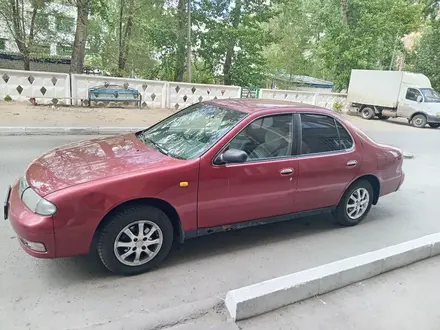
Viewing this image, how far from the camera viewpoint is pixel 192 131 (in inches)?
159

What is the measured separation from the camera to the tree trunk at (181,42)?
19.3m

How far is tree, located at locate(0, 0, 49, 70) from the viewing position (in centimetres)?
1567

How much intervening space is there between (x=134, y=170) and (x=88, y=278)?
1.05 m

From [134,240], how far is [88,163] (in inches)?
33.0

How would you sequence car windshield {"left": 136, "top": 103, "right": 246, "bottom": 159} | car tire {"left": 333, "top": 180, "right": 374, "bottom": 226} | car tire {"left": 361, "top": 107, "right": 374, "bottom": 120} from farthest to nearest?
car tire {"left": 361, "top": 107, "right": 374, "bottom": 120} → car tire {"left": 333, "top": 180, "right": 374, "bottom": 226} → car windshield {"left": 136, "top": 103, "right": 246, "bottom": 159}

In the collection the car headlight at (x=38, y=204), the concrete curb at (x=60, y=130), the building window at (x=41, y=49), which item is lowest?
the concrete curb at (x=60, y=130)

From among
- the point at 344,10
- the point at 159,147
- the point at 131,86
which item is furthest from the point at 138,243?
the point at 344,10

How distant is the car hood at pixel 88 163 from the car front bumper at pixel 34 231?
20 centimetres

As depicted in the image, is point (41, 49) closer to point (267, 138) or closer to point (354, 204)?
point (267, 138)

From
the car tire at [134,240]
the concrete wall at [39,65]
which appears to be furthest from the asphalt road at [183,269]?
the concrete wall at [39,65]

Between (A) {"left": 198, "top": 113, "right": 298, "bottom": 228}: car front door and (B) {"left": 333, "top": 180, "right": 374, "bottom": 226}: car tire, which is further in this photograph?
(B) {"left": 333, "top": 180, "right": 374, "bottom": 226}: car tire

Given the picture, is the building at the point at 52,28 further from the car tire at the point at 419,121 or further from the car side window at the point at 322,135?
the car tire at the point at 419,121

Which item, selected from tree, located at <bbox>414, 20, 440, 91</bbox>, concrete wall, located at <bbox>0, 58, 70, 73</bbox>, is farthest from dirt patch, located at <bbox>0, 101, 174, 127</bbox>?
tree, located at <bbox>414, 20, 440, 91</bbox>

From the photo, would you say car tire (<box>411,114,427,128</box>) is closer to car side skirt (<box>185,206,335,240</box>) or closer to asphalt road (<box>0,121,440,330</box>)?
asphalt road (<box>0,121,440,330</box>)
